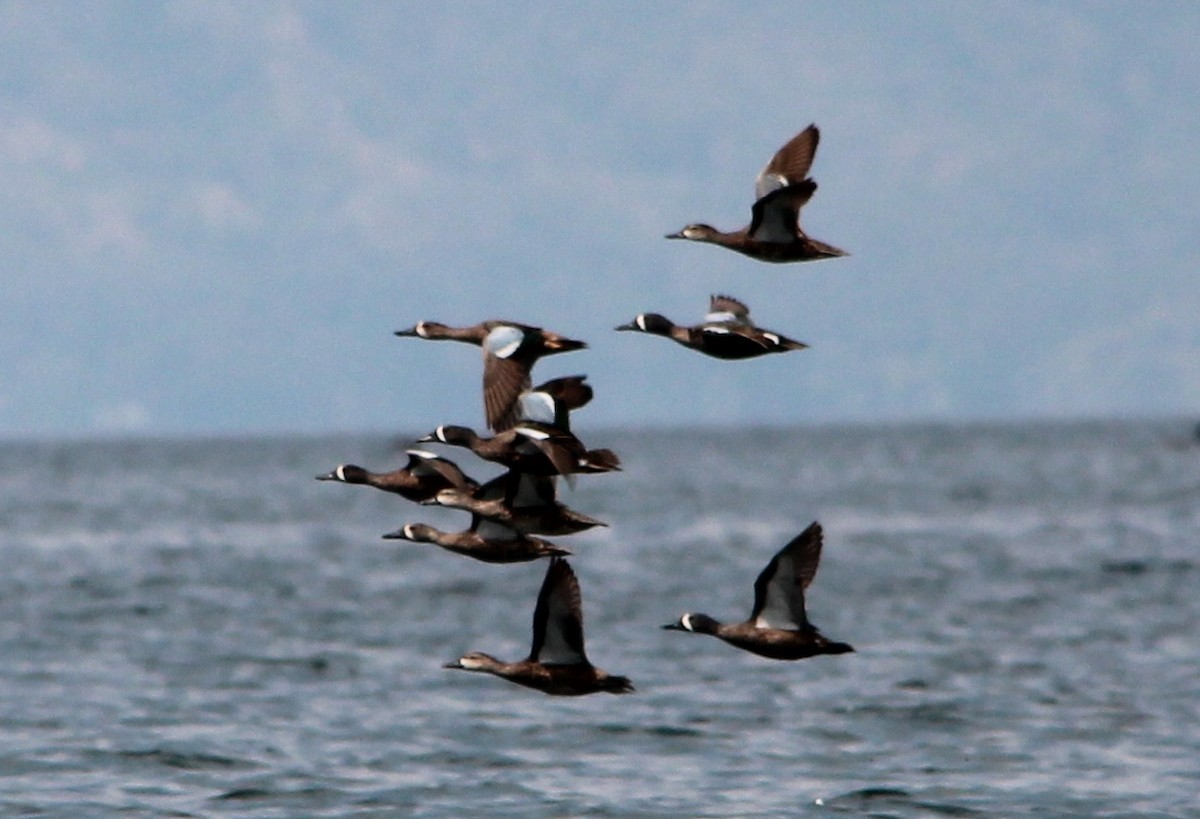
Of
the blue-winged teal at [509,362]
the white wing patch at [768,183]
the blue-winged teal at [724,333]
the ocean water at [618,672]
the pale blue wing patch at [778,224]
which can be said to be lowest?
the ocean water at [618,672]

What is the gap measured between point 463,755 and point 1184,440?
130112 mm

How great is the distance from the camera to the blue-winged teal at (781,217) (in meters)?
15.8

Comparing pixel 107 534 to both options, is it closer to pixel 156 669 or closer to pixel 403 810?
pixel 156 669

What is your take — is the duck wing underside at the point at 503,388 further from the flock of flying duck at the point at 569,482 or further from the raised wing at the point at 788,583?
the raised wing at the point at 788,583

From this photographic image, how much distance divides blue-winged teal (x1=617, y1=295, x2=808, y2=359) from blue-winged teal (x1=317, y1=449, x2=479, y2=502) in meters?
1.79

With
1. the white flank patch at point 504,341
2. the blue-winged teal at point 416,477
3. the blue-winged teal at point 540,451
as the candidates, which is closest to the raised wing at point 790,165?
the white flank patch at point 504,341

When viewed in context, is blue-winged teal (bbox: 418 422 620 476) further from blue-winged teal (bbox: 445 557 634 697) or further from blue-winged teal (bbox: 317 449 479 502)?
blue-winged teal (bbox: 317 449 479 502)

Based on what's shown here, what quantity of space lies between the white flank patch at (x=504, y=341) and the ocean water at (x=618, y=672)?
5.94m

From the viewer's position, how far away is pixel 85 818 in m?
20.3

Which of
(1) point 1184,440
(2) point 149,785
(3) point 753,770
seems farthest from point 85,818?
(1) point 1184,440

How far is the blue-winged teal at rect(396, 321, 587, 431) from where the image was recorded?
51.3 feet

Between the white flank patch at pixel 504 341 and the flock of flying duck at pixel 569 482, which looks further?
the white flank patch at pixel 504 341

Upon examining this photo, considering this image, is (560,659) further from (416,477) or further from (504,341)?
(504,341)

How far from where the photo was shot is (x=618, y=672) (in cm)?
2938
